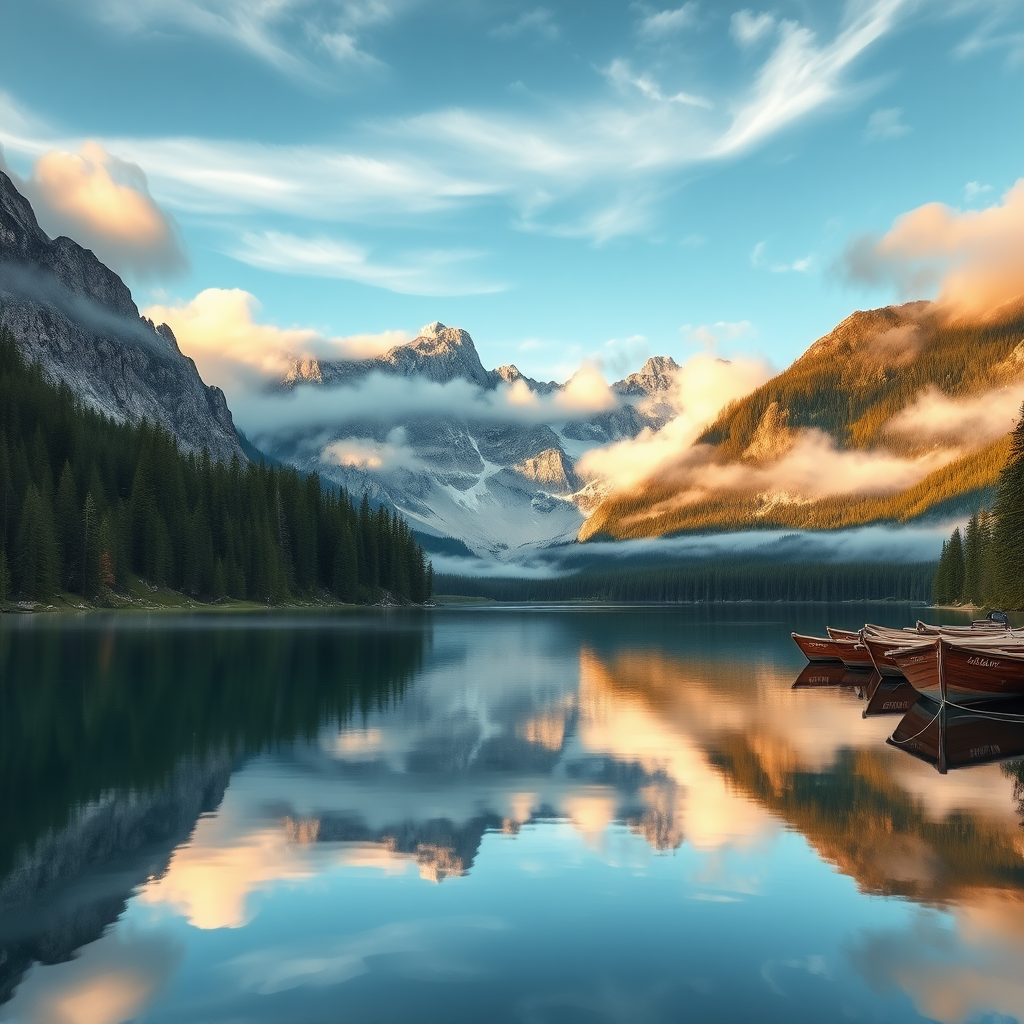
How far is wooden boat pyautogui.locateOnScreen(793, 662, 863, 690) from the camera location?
2295 inches

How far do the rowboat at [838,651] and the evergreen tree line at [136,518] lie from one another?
100866 mm

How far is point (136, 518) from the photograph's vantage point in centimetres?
15625

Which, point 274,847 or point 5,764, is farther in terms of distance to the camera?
point 5,764

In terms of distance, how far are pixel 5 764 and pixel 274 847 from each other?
12862 mm

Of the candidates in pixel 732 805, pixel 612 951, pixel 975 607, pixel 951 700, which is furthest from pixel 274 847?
pixel 975 607

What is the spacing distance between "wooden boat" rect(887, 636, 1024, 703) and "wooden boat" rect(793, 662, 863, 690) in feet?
37.8

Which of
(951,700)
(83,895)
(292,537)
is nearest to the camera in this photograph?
(83,895)

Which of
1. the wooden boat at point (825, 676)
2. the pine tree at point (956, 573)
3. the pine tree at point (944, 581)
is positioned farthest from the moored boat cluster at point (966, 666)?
the pine tree at point (944, 581)

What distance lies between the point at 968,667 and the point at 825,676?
74.4 ft

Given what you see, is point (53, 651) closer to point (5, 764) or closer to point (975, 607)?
point (5, 764)

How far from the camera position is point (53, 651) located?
220ft

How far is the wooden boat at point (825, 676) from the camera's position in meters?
58.3

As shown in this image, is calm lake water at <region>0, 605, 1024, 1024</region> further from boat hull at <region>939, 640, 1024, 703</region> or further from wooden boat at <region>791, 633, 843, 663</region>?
wooden boat at <region>791, 633, 843, 663</region>

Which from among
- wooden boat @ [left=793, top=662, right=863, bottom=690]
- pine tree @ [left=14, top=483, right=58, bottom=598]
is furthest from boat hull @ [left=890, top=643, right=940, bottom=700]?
pine tree @ [left=14, top=483, right=58, bottom=598]
